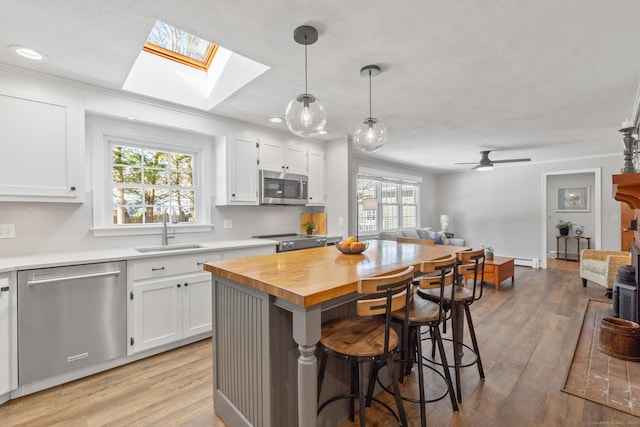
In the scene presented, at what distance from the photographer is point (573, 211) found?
24.9ft

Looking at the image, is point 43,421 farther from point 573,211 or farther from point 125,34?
point 573,211

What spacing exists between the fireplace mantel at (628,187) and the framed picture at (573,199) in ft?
18.7

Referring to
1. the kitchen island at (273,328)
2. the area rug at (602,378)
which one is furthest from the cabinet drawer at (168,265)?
the area rug at (602,378)

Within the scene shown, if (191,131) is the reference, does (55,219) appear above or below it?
below

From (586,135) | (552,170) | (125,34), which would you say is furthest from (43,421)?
(552,170)

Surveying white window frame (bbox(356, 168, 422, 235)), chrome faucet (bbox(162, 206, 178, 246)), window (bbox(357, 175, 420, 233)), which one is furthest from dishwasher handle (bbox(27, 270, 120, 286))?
window (bbox(357, 175, 420, 233))

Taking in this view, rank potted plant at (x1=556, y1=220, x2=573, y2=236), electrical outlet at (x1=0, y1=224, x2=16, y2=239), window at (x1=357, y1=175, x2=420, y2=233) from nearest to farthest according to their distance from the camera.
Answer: electrical outlet at (x1=0, y1=224, x2=16, y2=239) → window at (x1=357, y1=175, x2=420, y2=233) → potted plant at (x1=556, y1=220, x2=573, y2=236)

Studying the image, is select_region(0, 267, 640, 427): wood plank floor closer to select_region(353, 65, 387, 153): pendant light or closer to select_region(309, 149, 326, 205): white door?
select_region(353, 65, 387, 153): pendant light

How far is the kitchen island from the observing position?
134 centimetres

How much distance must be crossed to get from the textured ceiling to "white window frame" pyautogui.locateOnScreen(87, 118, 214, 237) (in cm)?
48

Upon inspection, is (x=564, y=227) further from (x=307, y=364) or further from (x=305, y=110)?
(x=307, y=364)

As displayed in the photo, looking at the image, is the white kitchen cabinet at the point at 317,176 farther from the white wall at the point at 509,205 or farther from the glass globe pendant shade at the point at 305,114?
the white wall at the point at 509,205

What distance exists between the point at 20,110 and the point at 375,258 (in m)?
2.93

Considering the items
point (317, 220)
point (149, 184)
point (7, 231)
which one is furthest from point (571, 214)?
point (7, 231)
